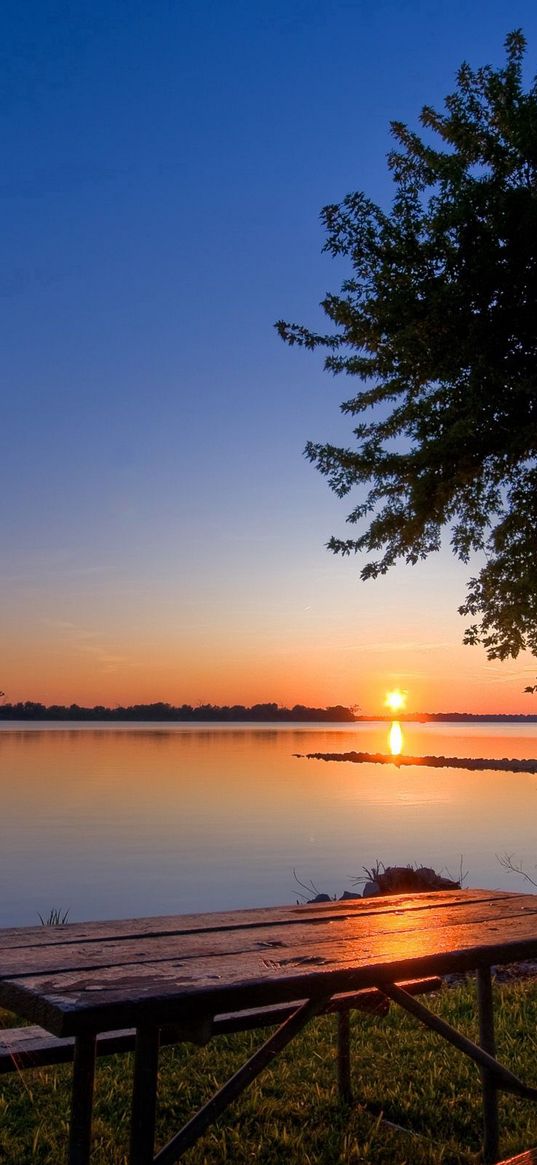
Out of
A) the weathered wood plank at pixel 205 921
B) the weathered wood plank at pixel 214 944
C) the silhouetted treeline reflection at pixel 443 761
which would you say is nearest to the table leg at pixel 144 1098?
the weathered wood plank at pixel 214 944

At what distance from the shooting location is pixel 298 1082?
5574 mm

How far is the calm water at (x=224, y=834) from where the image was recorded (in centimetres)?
1817

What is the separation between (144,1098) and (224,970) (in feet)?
1.42

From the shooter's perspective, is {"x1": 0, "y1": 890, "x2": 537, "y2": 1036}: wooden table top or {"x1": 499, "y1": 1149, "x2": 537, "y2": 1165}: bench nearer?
{"x1": 0, "y1": 890, "x2": 537, "y2": 1036}: wooden table top

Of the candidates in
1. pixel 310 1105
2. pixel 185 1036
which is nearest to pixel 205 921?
pixel 185 1036

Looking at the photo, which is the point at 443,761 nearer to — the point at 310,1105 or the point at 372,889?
the point at 372,889

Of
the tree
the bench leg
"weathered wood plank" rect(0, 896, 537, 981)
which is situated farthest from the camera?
the tree

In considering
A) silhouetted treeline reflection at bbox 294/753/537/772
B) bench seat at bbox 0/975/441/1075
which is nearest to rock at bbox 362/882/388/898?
bench seat at bbox 0/975/441/1075

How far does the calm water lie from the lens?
18.2m

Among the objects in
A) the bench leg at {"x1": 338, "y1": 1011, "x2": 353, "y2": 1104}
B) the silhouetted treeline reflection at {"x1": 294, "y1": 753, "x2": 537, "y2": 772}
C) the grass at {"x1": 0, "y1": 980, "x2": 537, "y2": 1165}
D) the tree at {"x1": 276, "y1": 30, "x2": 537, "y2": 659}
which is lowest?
the silhouetted treeline reflection at {"x1": 294, "y1": 753, "x2": 537, "y2": 772}

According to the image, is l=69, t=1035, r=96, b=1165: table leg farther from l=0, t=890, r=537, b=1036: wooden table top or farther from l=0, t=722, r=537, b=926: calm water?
l=0, t=722, r=537, b=926: calm water

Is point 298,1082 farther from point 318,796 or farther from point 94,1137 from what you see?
point 318,796

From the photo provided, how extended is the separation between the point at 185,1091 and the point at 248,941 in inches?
93.4

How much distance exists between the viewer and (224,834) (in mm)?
25359
